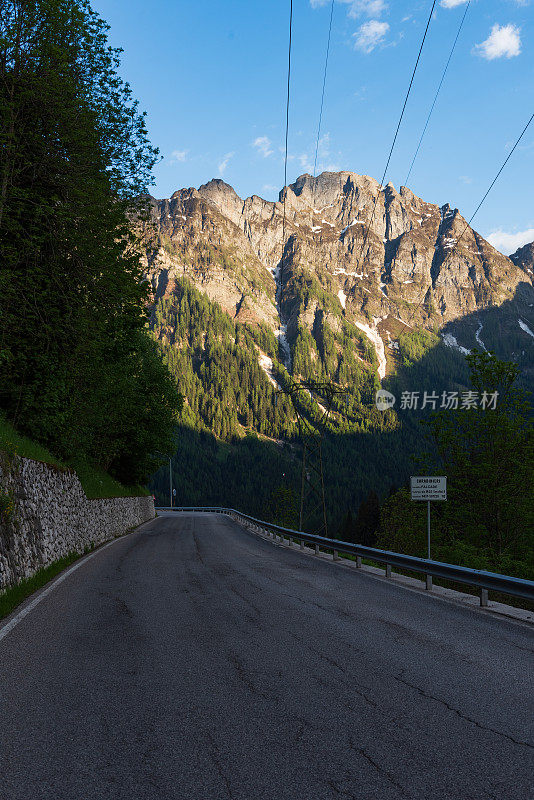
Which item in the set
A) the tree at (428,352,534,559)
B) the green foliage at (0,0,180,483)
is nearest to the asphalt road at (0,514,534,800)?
the green foliage at (0,0,180,483)

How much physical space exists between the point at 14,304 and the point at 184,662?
12.0 metres

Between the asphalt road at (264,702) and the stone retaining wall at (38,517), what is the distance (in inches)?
76.9

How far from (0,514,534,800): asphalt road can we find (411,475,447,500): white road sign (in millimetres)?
3583

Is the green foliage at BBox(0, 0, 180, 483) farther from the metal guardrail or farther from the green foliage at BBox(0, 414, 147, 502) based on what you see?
the metal guardrail

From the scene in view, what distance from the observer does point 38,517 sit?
12898mm

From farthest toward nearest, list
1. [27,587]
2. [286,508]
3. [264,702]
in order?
1. [286,508]
2. [27,587]
3. [264,702]

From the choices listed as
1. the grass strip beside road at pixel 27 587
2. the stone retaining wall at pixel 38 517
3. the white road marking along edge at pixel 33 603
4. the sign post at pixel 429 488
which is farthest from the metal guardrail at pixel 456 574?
the stone retaining wall at pixel 38 517

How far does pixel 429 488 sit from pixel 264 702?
8873 millimetres

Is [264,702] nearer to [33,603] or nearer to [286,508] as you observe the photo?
[33,603]

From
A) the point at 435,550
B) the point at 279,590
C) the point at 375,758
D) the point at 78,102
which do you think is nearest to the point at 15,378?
the point at 78,102

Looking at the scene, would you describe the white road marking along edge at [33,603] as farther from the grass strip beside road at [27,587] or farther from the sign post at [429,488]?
the sign post at [429,488]

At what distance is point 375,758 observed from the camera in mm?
3533

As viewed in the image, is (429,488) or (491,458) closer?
(429,488)

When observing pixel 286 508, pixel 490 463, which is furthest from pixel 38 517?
pixel 286 508
